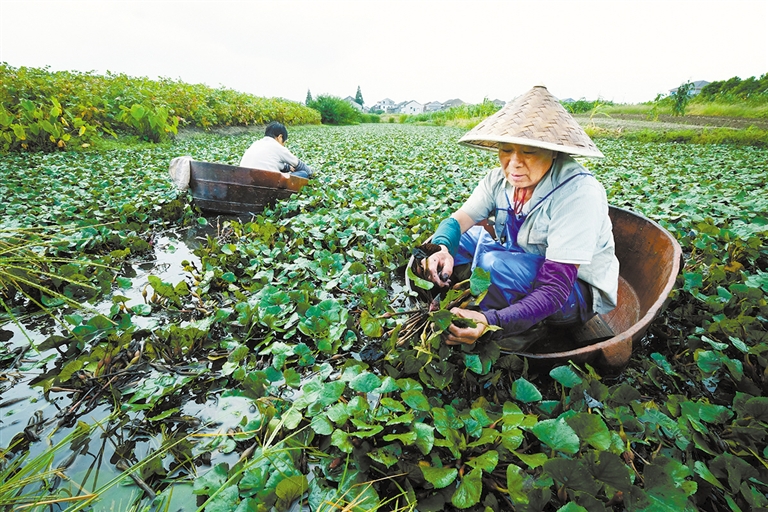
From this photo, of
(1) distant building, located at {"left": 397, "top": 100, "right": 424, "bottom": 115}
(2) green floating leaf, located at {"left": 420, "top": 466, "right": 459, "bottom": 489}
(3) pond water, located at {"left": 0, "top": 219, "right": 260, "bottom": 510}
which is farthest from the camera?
(1) distant building, located at {"left": 397, "top": 100, "right": 424, "bottom": 115}

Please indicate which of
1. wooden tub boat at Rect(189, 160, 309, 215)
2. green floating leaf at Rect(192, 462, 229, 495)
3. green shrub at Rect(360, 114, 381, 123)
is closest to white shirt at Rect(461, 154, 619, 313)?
green floating leaf at Rect(192, 462, 229, 495)

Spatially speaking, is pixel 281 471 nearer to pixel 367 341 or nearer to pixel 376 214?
pixel 367 341

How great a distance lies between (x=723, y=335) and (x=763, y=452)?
0.68 metres

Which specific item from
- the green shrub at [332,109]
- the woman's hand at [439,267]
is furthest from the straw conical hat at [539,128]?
the green shrub at [332,109]

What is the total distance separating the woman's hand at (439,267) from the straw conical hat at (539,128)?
585 mm

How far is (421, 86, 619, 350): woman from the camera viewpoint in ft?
4.23

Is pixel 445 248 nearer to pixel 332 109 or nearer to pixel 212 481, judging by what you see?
pixel 212 481

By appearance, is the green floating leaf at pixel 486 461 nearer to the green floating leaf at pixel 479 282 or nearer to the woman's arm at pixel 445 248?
the green floating leaf at pixel 479 282

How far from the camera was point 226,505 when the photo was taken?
2.80ft

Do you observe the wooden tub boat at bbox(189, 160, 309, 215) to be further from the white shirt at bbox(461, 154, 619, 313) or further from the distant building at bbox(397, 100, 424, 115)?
the distant building at bbox(397, 100, 424, 115)

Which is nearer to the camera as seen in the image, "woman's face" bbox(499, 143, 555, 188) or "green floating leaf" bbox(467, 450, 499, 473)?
"green floating leaf" bbox(467, 450, 499, 473)

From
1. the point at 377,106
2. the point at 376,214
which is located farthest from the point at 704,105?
the point at 377,106

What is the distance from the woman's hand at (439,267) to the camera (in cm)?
160

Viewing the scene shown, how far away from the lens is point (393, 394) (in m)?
1.20
